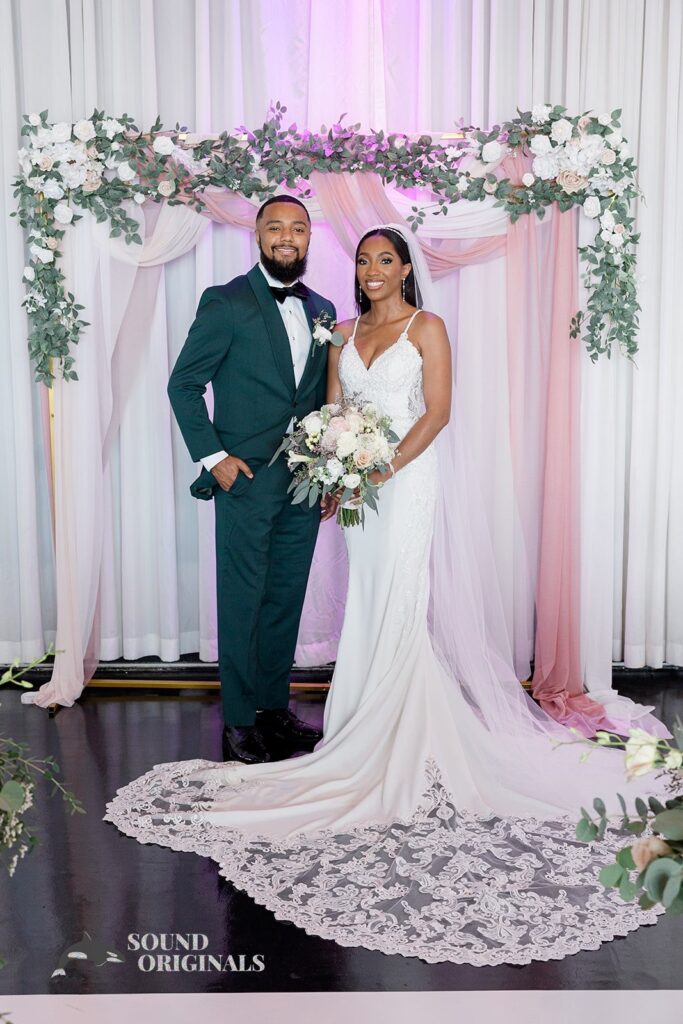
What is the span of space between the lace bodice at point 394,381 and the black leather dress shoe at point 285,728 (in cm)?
132

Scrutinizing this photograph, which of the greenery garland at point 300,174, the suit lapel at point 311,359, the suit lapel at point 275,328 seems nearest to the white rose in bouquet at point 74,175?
the greenery garland at point 300,174

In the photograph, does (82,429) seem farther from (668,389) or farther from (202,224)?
(668,389)

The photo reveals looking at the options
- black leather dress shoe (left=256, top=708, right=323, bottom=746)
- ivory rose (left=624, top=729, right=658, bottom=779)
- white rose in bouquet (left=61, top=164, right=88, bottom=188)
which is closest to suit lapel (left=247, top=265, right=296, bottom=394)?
white rose in bouquet (left=61, top=164, right=88, bottom=188)

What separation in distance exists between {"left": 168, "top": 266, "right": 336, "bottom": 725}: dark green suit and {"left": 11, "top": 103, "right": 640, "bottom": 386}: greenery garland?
0.84 meters

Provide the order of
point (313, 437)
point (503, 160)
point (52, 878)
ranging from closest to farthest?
point (52, 878), point (313, 437), point (503, 160)

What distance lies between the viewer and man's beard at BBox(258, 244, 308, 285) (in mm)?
4152

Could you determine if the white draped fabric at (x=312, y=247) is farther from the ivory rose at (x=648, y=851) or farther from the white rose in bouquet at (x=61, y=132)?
the ivory rose at (x=648, y=851)

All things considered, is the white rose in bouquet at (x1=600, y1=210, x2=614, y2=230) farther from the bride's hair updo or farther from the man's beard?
the man's beard

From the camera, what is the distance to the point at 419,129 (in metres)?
5.08

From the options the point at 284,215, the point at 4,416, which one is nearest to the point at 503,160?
the point at 284,215

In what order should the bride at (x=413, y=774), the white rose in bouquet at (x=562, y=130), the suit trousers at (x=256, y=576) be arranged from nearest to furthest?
the bride at (x=413, y=774) → the suit trousers at (x=256, y=576) → the white rose in bouquet at (x=562, y=130)

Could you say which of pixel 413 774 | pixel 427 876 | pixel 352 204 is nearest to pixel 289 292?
pixel 352 204

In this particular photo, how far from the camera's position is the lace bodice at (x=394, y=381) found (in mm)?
4000

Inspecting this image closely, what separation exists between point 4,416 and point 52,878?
8.96 feet
